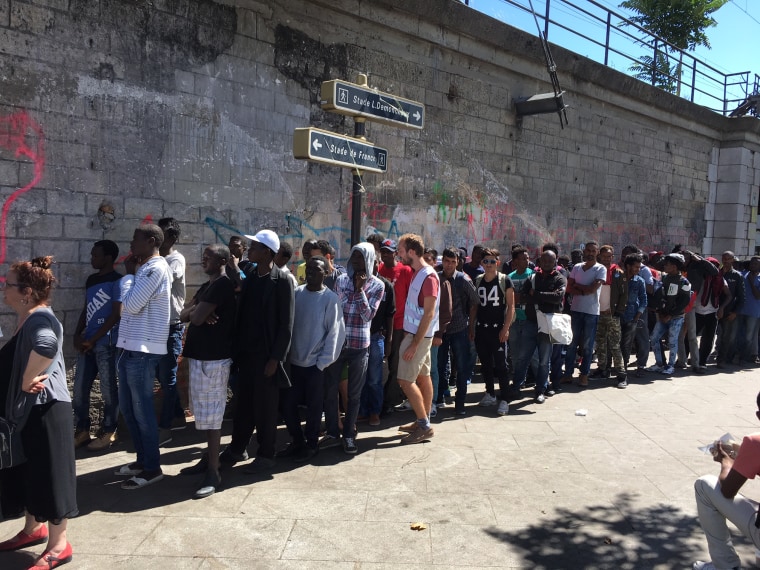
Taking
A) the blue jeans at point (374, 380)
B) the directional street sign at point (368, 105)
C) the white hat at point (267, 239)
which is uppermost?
the directional street sign at point (368, 105)

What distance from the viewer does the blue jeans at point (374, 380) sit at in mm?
6008

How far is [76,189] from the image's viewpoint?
5.71 meters

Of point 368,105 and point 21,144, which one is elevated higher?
point 368,105

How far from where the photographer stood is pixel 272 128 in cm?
730

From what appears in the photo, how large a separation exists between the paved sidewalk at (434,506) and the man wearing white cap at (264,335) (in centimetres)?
55

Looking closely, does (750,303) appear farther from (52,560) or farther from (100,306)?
(52,560)

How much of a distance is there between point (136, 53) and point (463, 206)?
555 cm

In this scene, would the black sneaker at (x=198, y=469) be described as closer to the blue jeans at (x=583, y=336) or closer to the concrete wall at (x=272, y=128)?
the concrete wall at (x=272, y=128)

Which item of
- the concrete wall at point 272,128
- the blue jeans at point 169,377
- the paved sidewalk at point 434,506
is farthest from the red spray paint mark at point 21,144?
the paved sidewalk at point 434,506

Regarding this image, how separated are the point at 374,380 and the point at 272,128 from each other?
331 centimetres

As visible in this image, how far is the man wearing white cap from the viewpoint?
15.1 feet

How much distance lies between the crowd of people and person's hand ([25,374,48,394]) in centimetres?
3

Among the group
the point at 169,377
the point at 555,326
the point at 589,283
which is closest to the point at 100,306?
the point at 169,377

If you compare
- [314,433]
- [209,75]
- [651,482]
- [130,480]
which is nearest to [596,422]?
[651,482]
